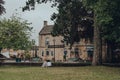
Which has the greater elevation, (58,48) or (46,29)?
(46,29)

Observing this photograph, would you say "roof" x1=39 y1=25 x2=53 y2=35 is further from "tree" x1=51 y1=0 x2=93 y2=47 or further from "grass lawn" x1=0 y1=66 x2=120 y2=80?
"grass lawn" x1=0 y1=66 x2=120 y2=80

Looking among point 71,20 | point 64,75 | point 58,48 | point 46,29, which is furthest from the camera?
point 46,29

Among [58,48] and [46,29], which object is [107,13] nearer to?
[58,48]

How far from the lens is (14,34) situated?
71562 mm

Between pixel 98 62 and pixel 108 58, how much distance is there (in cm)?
2926

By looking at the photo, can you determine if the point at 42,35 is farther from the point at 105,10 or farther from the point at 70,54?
the point at 105,10

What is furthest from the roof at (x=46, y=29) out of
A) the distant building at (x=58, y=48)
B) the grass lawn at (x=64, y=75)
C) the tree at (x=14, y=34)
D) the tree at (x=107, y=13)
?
the grass lawn at (x=64, y=75)

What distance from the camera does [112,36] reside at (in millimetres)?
44344

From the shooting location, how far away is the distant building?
112m

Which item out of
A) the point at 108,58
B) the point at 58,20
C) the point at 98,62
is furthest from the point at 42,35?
the point at 98,62

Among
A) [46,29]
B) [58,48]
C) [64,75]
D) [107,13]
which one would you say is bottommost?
[64,75]

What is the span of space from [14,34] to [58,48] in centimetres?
4919

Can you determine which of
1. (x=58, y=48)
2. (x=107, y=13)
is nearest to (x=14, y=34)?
(x=107, y=13)

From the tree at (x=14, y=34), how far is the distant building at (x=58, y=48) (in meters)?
35.3
